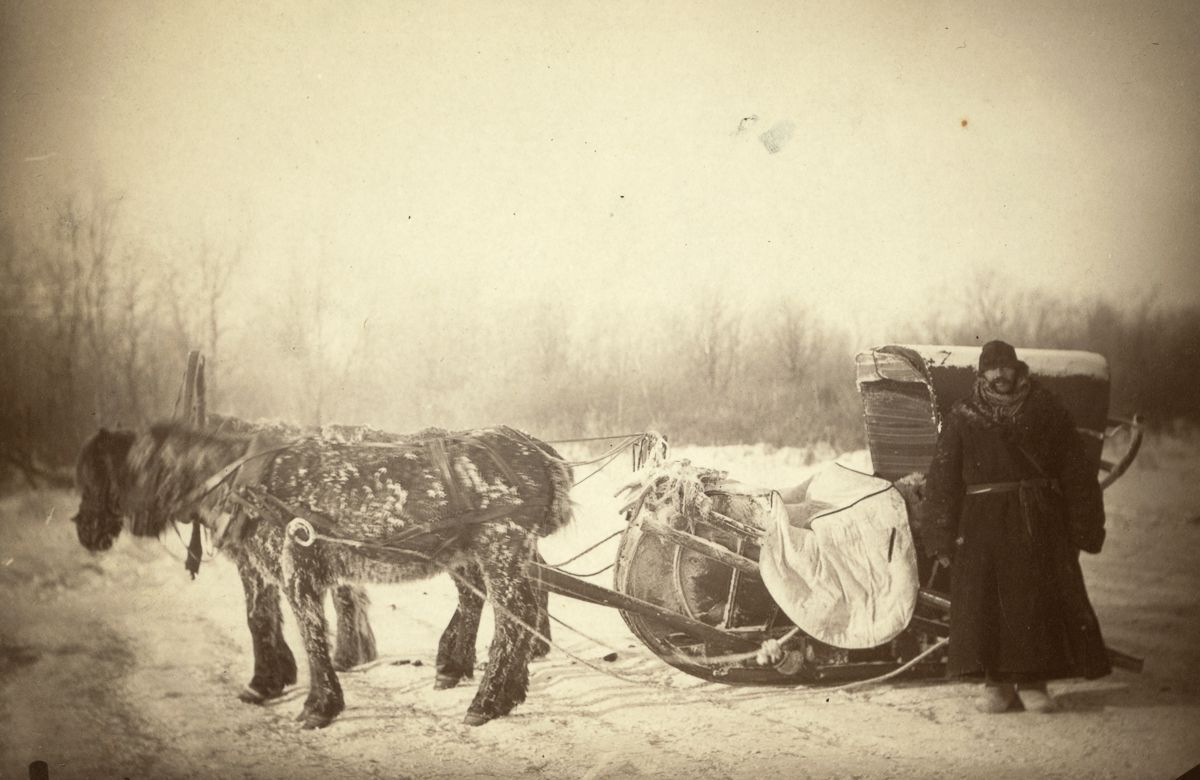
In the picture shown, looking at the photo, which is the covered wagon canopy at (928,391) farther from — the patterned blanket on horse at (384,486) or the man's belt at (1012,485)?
the patterned blanket on horse at (384,486)

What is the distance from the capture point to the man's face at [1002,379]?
302 cm

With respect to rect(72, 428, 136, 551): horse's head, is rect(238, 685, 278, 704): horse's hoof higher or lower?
lower

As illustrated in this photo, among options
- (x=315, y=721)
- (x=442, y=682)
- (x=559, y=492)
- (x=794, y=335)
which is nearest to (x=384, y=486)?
(x=559, y=492)

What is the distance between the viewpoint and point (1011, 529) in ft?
9.85

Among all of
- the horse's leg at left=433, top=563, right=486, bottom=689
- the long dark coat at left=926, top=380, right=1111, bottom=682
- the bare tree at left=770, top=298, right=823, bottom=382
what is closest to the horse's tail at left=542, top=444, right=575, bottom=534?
the horse's leg at left=433, top=563, right=486, bottom=689

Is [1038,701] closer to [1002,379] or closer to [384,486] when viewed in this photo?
[1002,379]

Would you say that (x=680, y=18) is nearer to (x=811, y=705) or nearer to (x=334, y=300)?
(x=334, y=300)

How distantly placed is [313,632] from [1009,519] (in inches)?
98.1

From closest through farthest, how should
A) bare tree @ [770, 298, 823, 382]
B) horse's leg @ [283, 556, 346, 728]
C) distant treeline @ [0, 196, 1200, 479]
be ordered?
horse's leg @ [283, 556, 346, 728]
distant treeline @ [0, 196, 1200, 479]
bare tree @ [770, 298, 823, 382]

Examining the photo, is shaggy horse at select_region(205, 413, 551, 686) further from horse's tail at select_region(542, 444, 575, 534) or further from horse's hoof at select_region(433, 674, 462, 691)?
horse's tail at select_region(542, 444, 575, 534)

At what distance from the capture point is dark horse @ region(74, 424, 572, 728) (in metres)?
2.99

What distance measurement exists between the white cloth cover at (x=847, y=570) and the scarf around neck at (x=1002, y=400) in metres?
0.45

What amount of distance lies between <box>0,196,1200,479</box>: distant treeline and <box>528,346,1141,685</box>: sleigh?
206mm

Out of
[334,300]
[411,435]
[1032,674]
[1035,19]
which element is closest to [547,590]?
[411,435]
